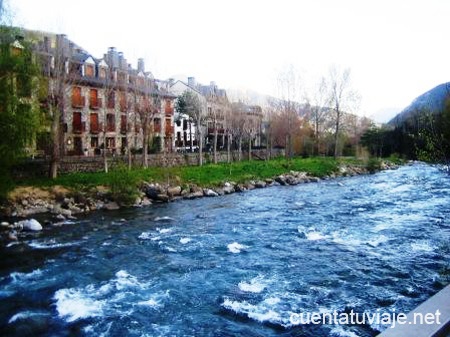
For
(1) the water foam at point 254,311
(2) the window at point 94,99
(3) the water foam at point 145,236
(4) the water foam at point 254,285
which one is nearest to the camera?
(1) the water foam at point 254,311

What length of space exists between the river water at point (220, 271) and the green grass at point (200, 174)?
516 centimetres

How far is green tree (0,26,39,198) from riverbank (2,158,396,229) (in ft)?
9.24

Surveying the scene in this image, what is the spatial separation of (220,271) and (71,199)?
14576 millimetres

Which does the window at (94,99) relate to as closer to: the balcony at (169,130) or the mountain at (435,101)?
the balcony at (169,130)

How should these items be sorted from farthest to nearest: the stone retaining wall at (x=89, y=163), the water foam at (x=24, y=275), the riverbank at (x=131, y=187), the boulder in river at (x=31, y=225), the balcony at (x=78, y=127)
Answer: the balcony at (x=78, y=127) → the stone retaining wall at (x=89, y=163) → the riverbank at (x=131, y=187) → the boulder in river at (x=31, y=225) → the water foam at (x=24, y=275)

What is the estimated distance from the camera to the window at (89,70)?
A: 40562 millimetres

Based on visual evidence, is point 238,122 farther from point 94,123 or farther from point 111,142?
point 94,123

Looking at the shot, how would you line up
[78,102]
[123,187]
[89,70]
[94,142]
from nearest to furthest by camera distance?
[123,187] → [78,102] → [89,70] → [94,142]

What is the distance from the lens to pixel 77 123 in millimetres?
40031

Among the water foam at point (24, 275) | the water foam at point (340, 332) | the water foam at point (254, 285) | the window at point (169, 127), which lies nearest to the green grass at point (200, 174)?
the water foam at point (24, 275)

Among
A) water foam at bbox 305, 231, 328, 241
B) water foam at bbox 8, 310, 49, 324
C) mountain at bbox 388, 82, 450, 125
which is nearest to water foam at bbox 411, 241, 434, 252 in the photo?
water foam at bbox 305, 231, 328, 241

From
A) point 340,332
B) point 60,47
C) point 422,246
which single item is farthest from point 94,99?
point 340,332

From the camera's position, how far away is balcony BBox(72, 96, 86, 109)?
1526 inches

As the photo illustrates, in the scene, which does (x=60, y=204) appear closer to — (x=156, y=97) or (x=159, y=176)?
(x=159, y=176)
